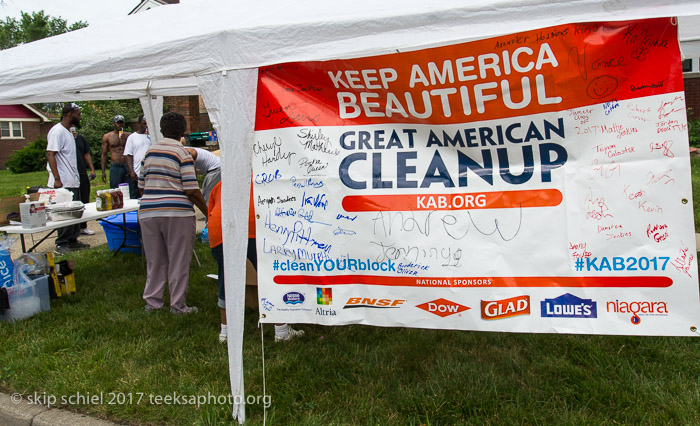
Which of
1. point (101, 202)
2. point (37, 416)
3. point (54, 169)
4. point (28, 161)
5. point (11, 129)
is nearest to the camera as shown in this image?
point (37, 416)

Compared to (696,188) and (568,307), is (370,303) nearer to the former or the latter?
(568,307)

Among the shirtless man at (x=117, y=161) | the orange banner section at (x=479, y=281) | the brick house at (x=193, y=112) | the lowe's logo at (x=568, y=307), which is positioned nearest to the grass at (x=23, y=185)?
the shirtless man at (x=117, y=161)

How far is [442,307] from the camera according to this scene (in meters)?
2.77

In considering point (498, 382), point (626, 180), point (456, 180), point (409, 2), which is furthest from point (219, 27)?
Result: point (498, 382)

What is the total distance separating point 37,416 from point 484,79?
3444mm

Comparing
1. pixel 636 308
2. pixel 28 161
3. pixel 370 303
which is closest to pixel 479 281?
pixel 370 303

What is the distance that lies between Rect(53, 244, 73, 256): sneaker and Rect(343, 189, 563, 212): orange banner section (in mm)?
6232

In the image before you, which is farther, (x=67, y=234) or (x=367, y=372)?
(x=67, y=234)

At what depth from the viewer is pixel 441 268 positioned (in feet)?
9.04

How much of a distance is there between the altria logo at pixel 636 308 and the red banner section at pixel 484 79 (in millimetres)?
1043
